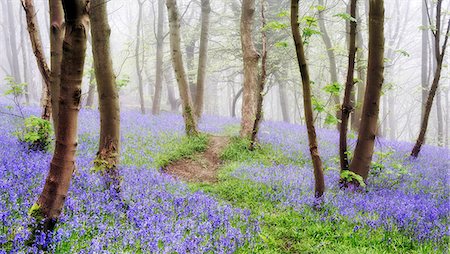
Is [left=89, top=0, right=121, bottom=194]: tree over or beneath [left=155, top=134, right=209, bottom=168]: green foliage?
over

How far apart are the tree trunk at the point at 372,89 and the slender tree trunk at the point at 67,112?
20.2 feet

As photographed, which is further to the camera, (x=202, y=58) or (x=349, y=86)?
(x=202, y=58)

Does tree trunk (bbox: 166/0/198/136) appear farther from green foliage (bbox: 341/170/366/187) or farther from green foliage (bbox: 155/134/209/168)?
green foliage (bbox: 341/170/366/187)

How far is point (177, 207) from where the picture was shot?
18.7 ft

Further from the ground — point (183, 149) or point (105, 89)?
point (105, 89)

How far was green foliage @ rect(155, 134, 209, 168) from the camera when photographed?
9.66 m

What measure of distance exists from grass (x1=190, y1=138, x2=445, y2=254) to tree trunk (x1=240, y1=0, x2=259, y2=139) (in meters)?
4.96

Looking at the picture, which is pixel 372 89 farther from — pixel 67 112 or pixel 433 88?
pixel 67 112

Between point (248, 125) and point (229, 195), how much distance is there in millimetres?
5059

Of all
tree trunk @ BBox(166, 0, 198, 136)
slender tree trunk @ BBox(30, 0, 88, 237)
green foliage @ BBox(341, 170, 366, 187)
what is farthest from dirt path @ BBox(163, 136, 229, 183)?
slender tree trunk @ BBox(30, 0, 88, 237)

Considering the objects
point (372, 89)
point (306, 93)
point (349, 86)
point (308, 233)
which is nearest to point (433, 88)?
point (372, 89)

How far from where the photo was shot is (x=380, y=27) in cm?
729

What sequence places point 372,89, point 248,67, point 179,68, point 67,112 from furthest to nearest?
1. point 179,68
2. point 248,67
3. point 372,89
4. point 67,112

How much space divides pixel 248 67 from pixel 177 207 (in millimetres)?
7366
